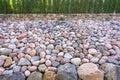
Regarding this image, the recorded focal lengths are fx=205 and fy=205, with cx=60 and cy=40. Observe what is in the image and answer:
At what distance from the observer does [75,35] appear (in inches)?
115

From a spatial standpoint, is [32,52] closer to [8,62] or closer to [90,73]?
[8,62]

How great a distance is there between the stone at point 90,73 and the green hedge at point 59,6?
6.99 feet

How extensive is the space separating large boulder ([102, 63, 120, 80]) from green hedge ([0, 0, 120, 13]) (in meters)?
2.13

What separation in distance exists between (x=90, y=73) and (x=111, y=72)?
9.5 inches

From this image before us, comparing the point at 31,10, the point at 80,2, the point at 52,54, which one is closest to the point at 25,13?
the point at 31,10

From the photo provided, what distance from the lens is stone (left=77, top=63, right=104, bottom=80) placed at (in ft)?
7.08

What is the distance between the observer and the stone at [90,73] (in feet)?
7.08

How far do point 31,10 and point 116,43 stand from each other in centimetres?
202

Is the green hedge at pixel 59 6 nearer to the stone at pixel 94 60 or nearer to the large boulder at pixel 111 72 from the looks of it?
the stone at pixel 94 60

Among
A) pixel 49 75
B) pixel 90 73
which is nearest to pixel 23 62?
pixel 49 75

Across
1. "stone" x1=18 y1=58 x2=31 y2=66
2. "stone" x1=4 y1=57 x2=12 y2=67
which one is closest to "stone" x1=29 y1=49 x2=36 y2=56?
"stone" x1=18 y1=58 x2=31 y2=66

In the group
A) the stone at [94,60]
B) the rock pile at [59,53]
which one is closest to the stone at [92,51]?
the rock pile at [59,53]

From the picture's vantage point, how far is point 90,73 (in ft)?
7.12

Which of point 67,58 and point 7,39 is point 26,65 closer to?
point 67,58
